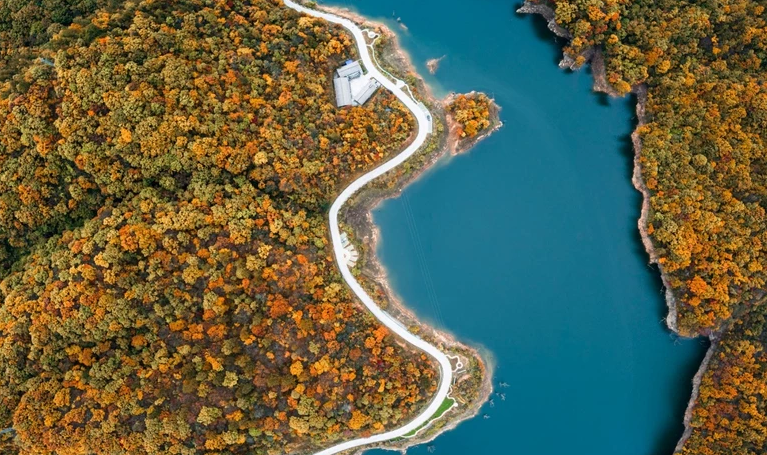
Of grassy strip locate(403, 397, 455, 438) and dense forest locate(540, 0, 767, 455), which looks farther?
grassy strip locate(403, 397, 455, 438)

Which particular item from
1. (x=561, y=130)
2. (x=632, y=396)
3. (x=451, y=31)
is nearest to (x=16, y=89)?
(x=451, y=31)

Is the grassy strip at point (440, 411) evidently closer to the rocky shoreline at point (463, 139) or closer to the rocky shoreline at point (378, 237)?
the rocky shoreline at point (378, 237)

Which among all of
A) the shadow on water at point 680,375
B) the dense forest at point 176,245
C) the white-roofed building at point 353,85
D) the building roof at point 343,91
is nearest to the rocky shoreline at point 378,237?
the white-roofed building at point 353,85

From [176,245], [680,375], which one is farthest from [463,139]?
[680,375]

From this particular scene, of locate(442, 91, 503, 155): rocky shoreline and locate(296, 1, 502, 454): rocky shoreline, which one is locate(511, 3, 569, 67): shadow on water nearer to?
locate(442, 91, 503, 155): rocky shoreline

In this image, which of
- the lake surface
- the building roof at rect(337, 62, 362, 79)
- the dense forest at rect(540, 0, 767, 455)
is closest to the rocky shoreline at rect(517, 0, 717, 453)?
the dense forest at rect(540, 0, 767, 455)

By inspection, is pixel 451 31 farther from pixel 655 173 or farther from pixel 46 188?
pixel 46 188

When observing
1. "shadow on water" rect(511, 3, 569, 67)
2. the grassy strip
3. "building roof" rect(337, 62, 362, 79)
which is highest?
"shadow on water" rect(511, 3, 569, 67)
